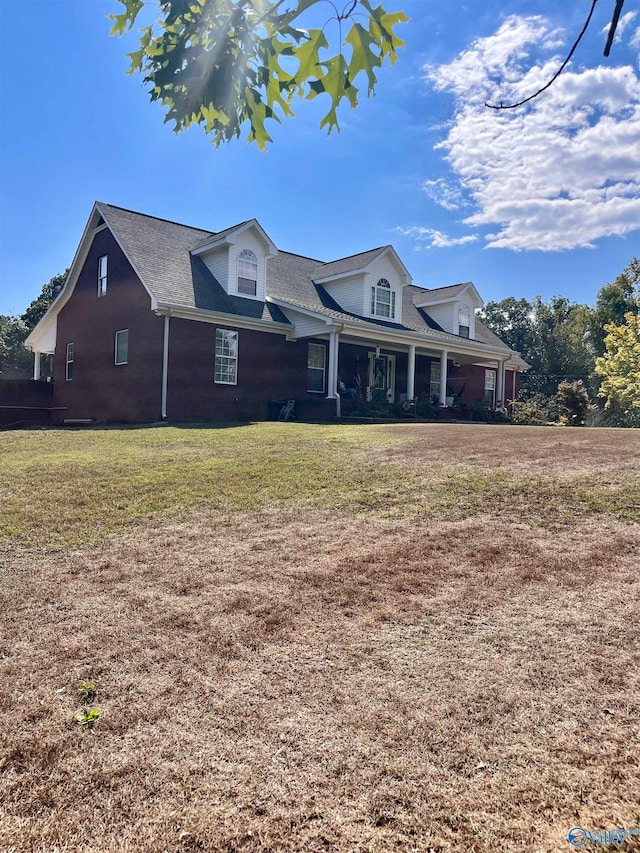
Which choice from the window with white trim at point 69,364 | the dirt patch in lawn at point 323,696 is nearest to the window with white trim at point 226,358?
the window with white trim at point 69,364

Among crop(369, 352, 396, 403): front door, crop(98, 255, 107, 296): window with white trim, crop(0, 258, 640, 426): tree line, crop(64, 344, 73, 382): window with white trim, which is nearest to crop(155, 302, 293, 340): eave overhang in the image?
crop(98, 255, 107, 296): window with white trim

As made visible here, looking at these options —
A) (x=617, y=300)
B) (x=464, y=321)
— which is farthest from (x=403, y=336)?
(x=617, y=300)

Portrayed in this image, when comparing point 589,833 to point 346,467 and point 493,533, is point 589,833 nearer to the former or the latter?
point 493,533

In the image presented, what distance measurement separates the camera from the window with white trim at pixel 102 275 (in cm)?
1939

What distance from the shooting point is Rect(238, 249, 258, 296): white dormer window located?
19.0 m

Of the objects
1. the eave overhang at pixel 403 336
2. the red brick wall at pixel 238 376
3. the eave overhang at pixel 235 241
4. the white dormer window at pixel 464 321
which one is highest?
the eave overhang at pixel 235 241

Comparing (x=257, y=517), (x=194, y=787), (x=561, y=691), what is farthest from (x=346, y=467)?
(x=194, y=787)

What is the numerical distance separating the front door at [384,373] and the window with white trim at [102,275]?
9879 millimetres

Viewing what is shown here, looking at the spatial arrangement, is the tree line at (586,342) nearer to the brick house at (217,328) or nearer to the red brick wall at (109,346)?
the brick house at (217,328)

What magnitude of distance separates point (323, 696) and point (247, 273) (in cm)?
1757

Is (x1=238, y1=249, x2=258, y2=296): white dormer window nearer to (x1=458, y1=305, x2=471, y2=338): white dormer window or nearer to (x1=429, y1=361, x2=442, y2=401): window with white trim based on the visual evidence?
(x1=429, y1=361, x2=442, y2=401): window with white trim

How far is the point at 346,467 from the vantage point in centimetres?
823

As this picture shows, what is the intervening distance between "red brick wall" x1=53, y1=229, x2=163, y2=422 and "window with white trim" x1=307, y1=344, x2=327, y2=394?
556 centimetres

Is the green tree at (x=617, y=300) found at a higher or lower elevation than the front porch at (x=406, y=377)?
higher
